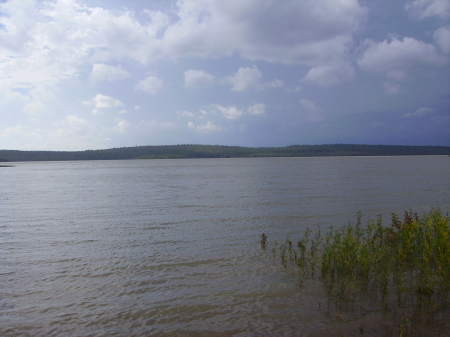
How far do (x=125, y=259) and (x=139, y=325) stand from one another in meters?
4.76

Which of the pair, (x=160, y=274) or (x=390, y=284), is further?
(x=160, y=274)

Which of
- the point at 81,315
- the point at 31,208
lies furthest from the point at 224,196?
the point at 81,315

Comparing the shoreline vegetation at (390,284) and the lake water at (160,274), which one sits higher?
the shoreline vegetation at (390,284)

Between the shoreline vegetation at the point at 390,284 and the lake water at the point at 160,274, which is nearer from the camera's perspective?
the shoreline vegetation at the point at 390,284

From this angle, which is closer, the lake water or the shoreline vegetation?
the shoreline vegetation

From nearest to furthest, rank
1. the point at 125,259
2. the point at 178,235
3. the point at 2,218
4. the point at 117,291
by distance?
1. the point at 117,291
2. the point at 125,259
3. the point at 178,235
4. the point at 2,218

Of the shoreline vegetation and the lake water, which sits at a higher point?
the shoreline vegetation

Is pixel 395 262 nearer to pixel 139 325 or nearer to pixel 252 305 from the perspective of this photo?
pixel 252 305

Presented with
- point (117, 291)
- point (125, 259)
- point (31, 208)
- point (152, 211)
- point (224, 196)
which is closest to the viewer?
point (117, 291)

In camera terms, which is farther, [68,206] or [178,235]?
[68,206]

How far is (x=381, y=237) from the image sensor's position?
1229 cm

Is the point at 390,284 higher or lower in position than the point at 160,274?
higher

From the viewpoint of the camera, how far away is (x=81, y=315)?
7629mm

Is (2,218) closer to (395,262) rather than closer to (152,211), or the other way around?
(152,211)
